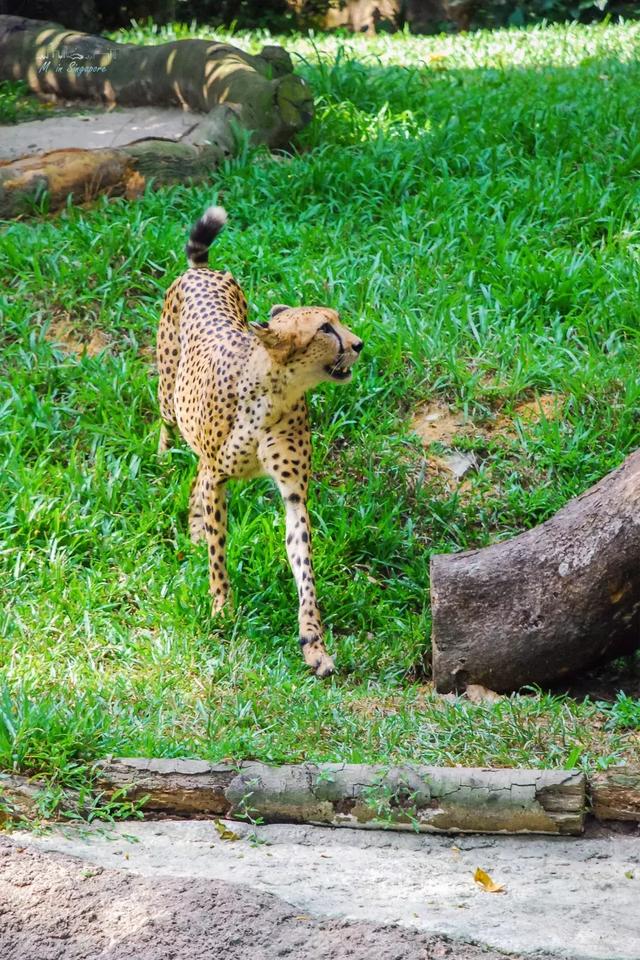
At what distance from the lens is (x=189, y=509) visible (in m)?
5.67

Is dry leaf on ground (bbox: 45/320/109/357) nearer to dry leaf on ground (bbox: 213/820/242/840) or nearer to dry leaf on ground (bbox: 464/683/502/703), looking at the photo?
dry leaf on ground (bbox: 464/683/502/703)

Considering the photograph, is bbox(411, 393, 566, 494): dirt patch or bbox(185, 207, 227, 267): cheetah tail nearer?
bbox(185, 207, 227, 267): cheetah tail

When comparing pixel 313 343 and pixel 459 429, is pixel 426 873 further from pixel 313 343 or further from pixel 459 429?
pixel 459 429

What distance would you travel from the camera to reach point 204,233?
5.79 meters

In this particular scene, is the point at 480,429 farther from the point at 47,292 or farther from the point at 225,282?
the point at 47,292

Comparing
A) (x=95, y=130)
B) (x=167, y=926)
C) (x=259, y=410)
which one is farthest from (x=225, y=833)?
(x=95, y=130)

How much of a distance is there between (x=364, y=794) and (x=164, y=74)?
6695 mm

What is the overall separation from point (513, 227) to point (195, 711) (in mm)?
3909

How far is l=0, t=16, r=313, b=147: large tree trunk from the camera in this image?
8289mm

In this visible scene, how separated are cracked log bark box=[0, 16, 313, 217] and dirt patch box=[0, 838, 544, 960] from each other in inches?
207

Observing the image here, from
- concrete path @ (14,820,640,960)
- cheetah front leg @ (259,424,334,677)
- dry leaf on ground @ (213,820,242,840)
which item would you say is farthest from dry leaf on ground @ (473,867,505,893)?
cheetah front leg @ (259,424,334,677)

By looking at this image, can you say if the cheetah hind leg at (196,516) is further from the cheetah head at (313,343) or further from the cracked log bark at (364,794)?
the cracked log bark at (364,794)

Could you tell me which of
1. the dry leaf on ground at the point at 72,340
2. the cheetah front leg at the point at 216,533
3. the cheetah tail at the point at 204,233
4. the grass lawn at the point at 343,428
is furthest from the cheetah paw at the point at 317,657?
the dry leaf on ground at the point at 72,340

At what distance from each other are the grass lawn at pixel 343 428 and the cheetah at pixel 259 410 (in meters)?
0.18
